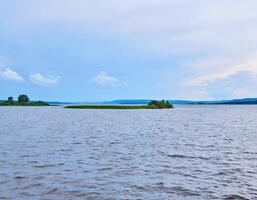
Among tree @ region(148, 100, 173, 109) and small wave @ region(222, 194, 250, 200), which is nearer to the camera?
small wave @ region(222, 194, 250, 200)

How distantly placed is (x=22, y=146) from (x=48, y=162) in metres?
8.66

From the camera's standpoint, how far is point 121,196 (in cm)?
1566

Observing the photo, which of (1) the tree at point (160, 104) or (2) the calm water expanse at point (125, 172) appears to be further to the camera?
(1) the tree at point (160, 104)

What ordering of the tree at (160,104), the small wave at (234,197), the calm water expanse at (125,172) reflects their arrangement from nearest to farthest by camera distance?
the small wave at (234,197), the calm water expanse at (125,172), the tree at (160,104)

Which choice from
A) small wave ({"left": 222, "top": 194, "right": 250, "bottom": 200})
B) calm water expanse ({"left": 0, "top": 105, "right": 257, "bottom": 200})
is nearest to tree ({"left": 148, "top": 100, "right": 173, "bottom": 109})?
calm water expanse ({"left": 0, "top": 105, "right": 257, "bottom": 200})

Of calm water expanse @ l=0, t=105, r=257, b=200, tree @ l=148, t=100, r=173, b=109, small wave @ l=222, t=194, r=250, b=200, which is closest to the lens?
small wave @ l=222, t=194, r=250, b=200

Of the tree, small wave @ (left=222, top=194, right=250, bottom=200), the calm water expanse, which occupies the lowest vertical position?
small wave @ (left=222, top=194, right=250, bottom=200)

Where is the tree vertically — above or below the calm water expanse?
above

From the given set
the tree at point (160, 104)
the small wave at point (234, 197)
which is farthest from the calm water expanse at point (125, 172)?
the tree at point (160, 104)

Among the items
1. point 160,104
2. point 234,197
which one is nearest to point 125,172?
point 234,197

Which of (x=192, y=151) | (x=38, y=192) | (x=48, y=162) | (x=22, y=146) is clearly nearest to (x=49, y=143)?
(x=22, y=146)

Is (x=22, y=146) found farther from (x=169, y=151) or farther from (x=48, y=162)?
(x=169, y=151)

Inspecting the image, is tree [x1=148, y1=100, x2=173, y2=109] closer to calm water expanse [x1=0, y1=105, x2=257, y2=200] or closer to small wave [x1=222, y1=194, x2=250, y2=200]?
calm water expanse [x1=0, y1=105, x2=257, y2=200]

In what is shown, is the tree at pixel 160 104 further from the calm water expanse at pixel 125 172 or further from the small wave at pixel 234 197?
the small wave at pixel 234 197
